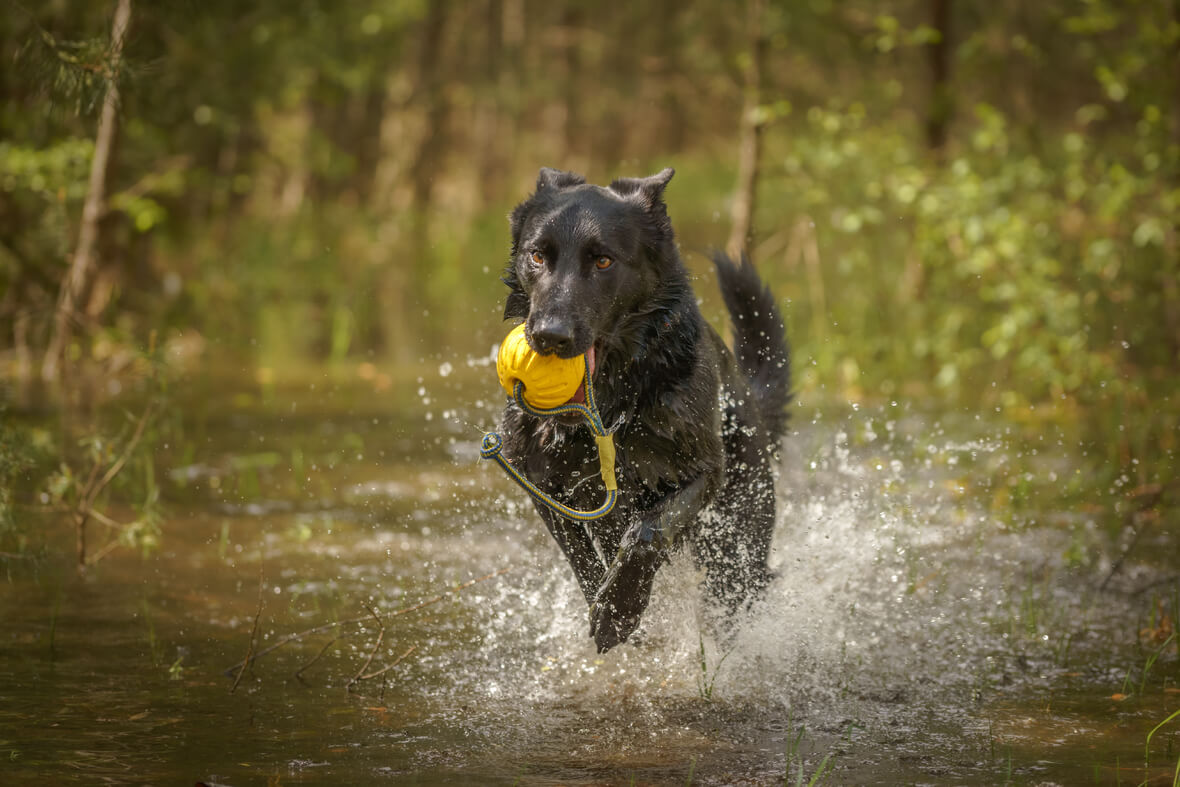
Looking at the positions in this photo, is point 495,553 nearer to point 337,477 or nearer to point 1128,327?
point 337,477

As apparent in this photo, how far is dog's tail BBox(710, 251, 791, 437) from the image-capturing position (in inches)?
210

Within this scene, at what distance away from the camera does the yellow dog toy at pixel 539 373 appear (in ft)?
12.5

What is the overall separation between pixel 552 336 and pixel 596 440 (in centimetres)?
58

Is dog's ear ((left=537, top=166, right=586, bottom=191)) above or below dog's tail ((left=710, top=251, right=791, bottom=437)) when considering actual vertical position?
above

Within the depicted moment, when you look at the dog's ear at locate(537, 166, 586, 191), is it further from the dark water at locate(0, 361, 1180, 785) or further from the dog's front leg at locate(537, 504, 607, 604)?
the dark water at locate(0, 361, 1180, 785)

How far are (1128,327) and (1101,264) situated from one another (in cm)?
47

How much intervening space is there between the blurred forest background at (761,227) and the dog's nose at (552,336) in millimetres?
2035

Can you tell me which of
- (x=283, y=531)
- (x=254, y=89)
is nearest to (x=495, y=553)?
(x=283, y=531)

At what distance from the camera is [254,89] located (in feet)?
38.1

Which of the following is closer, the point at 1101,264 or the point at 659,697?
the point at 659,697

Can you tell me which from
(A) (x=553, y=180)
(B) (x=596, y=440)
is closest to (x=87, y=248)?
(A) (x=553, y=180)

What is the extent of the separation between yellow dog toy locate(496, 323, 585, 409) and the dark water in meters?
1.03

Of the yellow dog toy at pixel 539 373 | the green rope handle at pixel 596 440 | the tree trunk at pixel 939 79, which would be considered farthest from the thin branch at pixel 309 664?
the tree trunk at pixel 939 79

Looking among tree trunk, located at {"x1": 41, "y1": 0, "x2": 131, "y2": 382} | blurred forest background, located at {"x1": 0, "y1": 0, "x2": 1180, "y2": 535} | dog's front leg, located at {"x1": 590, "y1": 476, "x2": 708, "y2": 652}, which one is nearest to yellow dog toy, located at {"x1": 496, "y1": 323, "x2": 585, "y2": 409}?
dog's front leg, located at {"x1": 590, "y1": 476, "x2": 708, "y2": 652}
